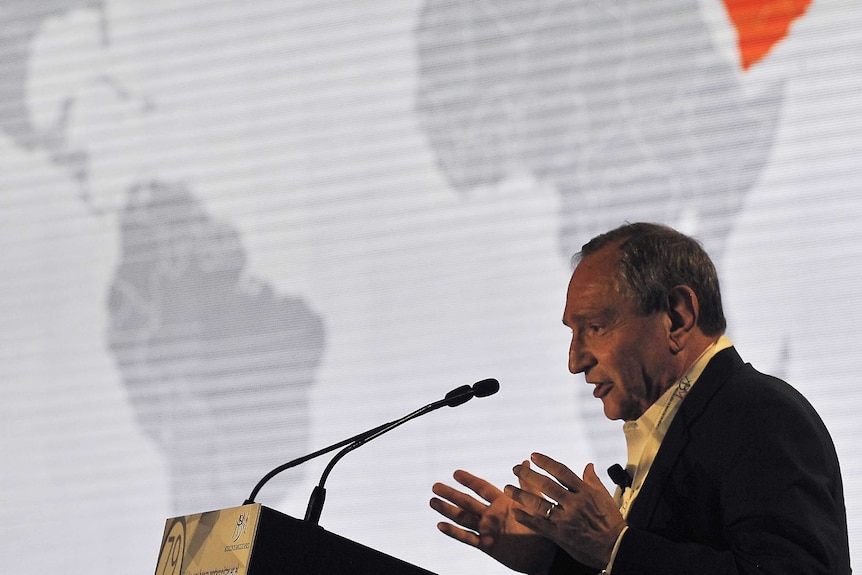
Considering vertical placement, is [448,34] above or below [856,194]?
above

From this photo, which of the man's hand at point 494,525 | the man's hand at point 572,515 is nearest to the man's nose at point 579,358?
the man's hand at point 494,525

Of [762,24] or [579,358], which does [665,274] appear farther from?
[762,24]

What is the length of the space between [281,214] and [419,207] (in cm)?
47

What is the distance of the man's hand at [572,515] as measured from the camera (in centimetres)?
177

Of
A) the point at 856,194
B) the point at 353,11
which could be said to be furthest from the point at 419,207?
the point at 856,194

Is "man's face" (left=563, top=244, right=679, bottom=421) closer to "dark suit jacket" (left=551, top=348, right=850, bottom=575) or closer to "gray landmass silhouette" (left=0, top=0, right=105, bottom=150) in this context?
"dark suit jacket" (left=551, top=348, right=850, bottom=575)

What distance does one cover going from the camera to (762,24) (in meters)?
3.35

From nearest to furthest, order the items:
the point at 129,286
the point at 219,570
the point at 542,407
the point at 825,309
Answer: the point at 219,570 → the point at 825,309 → the point at 542,407 → the point at 129,286

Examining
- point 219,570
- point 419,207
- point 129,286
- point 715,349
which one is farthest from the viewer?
point 129,286

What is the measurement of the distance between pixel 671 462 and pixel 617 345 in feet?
0.80

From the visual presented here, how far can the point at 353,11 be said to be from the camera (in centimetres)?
381

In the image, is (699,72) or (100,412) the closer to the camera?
(699,72)

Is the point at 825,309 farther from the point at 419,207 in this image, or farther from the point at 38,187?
the point at 38,187

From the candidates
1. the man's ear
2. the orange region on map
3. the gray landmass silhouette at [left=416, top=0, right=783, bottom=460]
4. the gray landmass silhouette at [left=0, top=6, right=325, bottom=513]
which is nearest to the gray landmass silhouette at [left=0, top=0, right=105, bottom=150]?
the gray landmass silhouette at [left=0, top=6, right=325, bottom=513]
